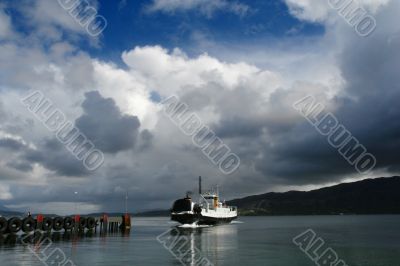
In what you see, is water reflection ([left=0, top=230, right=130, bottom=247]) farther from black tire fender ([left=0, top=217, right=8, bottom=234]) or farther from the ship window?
the ship window

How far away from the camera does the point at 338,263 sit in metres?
51.2

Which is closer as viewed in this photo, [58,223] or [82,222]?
[58,223]

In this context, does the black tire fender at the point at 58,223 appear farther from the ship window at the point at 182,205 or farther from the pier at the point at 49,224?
the ship window at the point at 182,205

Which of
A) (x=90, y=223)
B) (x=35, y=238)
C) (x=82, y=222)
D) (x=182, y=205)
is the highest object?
(x=182, y=205)

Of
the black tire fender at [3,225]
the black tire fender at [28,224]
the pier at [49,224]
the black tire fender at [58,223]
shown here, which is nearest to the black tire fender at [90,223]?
the pier at [49,224]

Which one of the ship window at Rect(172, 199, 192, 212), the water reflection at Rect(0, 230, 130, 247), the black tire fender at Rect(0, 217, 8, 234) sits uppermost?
the ship window at Rect(172, 199, 192, 212)

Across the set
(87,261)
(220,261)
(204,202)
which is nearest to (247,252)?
(220,261)

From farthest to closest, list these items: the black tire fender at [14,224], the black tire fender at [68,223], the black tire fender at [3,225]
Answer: the black tire fender at [68,223], the black tire fender at [14,224], the black tire fender at [3,225]

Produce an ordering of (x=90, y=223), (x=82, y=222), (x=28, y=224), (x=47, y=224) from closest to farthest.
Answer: (x=28, y=224), (x=47, y=224), (x=82, y=222), (x=90, y=223)

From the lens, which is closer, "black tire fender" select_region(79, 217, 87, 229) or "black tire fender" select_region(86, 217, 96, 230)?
"black tire fender" select_region(79, 217, 87, 229)

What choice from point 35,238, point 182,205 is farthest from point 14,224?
point 182,205

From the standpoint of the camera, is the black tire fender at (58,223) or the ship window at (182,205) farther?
the ship window at (182,205)

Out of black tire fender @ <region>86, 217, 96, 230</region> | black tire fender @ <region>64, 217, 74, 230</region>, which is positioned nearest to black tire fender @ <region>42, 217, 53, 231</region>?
black tire fender @ <region>64, 217, 74, 230</region>

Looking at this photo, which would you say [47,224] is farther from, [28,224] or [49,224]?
[28,224]
